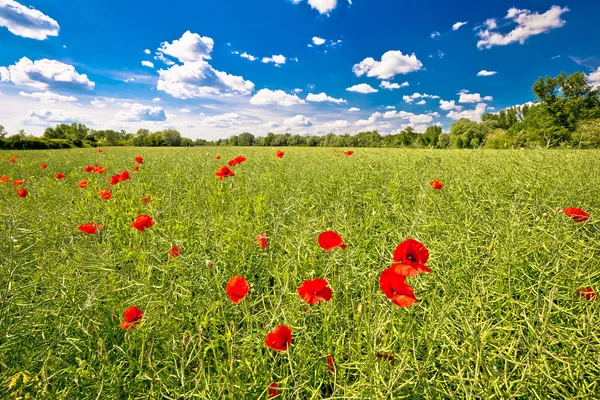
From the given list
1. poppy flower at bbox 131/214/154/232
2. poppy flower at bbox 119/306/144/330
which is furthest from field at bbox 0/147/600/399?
poppy flower at bbox 131/214/154/232

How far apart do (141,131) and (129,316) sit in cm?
5921

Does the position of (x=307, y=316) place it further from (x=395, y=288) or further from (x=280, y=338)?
(x=395, y=288)

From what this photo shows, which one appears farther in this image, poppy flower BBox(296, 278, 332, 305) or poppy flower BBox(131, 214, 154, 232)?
poppy flower BBox(131, 214, 154, 232)

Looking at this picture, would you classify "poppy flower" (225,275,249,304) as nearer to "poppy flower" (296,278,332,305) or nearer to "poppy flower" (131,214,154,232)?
"poppy flower" (296,278,332,305)

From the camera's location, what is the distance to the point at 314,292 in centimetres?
101

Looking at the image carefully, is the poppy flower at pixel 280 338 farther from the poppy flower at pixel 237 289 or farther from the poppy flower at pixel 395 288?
the poppy flower at pixel 395 288

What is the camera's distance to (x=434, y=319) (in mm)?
1242

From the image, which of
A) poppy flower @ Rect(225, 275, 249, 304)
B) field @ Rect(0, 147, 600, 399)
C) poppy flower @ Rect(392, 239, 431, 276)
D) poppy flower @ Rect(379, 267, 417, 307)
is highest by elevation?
poppy flower @ Rect(392, 239, 431, 276)

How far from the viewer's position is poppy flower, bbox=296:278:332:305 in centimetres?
98

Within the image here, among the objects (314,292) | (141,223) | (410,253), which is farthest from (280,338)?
(141,223)

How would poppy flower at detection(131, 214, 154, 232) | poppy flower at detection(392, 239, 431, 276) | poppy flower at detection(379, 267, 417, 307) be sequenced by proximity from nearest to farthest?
poppy flower at detection(379, 267, 417, 307) < poppy flower at detection(392, 239, 431, 276) < poppy flower at detection(131, 214, 154, 232)

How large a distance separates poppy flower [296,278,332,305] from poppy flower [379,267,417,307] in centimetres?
23

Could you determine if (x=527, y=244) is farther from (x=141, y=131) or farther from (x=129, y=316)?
(x=141, y=131)

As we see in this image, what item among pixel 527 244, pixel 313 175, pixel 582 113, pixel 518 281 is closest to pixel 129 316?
pixel 518 281
